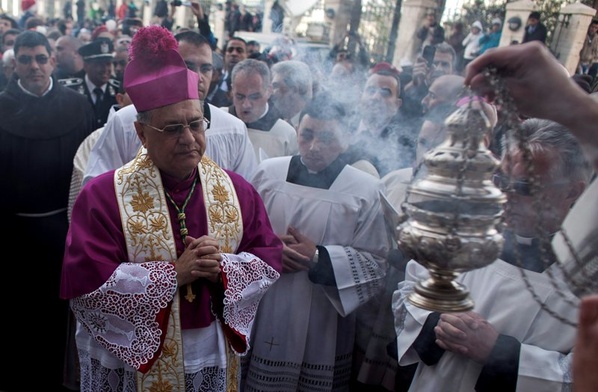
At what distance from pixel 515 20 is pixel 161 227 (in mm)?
5005

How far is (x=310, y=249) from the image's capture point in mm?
2717

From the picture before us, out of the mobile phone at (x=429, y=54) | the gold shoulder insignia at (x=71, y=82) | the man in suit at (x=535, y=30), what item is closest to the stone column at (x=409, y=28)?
the mobile phone at (x=429, y=54)

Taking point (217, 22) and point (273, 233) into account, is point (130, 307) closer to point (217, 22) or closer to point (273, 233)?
point (273, 233)

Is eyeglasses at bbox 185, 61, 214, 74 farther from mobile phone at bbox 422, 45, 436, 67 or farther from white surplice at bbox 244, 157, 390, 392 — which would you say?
mobile phone at bbox 422, 45, 436, 67

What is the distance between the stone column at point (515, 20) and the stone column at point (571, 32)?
0.36 m

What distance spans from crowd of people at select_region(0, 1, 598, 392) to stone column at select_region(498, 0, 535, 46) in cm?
230

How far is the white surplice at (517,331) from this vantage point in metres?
1.84

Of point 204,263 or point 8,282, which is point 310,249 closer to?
point 204,263

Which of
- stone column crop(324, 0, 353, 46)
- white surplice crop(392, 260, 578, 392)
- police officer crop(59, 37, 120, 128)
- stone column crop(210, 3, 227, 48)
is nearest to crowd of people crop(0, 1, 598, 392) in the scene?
white surplice crop(392, 260, 578, 392)

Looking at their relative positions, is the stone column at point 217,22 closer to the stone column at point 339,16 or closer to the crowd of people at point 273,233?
the stone column at point 339,16

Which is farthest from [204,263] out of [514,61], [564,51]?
[564,51]

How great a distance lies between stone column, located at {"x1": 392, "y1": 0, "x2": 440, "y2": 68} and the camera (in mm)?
8156

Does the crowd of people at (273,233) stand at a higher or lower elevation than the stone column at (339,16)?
lower

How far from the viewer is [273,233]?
2.51m
